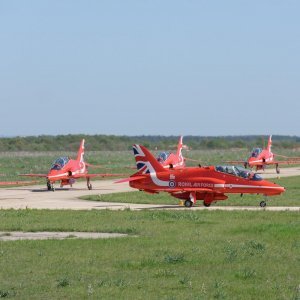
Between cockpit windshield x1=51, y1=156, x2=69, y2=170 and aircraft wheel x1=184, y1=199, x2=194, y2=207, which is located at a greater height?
cockpit windshield x1=51, y1=156, x2=69, y2=170

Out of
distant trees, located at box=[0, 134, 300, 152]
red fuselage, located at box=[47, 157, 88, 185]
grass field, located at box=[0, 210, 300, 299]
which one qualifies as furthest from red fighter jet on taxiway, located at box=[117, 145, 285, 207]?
distant trees, located at box=[0, 134, 300, 152]

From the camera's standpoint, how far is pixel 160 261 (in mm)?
20969

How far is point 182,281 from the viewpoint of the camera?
18.2m

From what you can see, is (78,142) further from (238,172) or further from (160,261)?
(160,261)

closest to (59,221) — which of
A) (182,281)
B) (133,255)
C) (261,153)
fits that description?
(133,255)

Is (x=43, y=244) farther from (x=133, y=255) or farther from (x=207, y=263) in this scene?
(x=207, y=263)

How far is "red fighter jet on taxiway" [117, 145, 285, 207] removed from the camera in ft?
126

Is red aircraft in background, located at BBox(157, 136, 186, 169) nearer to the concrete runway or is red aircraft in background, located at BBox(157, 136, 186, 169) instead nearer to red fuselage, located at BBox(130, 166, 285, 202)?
the concrete runway

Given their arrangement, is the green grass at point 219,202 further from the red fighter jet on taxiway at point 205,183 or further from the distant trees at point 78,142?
the distant trees at point 78,142

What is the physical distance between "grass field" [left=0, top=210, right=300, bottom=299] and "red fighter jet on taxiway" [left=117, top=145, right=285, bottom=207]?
7.24m

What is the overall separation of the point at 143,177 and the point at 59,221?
9411 mm

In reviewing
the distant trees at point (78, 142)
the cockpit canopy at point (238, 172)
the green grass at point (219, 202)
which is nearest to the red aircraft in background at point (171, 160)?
the green grass at point (219, 202)

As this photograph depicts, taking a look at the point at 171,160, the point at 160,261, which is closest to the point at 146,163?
the point at 160,261

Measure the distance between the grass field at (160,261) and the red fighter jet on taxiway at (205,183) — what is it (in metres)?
7.24
